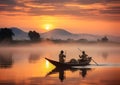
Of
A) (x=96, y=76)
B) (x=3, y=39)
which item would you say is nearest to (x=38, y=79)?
(x=96, y=76)

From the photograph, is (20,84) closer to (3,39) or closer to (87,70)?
(87,70)

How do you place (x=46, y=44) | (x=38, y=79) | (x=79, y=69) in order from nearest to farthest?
(x=38, y=79)
(x=79, y=69)
(x=46, y=44)

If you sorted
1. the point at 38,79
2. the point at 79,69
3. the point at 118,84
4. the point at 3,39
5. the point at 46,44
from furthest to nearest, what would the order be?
the point at 46,44, the point at 3,39, the point at 79,69, the point at 38,79, the point at 118,84

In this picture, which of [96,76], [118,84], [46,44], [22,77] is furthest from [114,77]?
[46,44]

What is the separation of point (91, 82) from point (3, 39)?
87.1m

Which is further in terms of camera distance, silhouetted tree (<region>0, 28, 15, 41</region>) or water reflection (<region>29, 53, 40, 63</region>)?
silhouetted tree (<region>0, 28, 15, 41</region>)

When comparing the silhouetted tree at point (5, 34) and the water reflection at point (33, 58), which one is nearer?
the water reflection at point (33, 58)

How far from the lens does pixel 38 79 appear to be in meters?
28.2

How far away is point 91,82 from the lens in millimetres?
26766

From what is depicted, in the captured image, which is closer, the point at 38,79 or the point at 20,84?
the point at 20,84

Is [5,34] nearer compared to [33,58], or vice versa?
[33,58]

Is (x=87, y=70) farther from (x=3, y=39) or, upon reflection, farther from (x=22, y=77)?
(x=3, y=39)

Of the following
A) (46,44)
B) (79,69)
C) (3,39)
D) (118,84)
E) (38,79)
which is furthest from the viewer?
(46,44)

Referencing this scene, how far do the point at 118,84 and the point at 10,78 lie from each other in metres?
6.67
